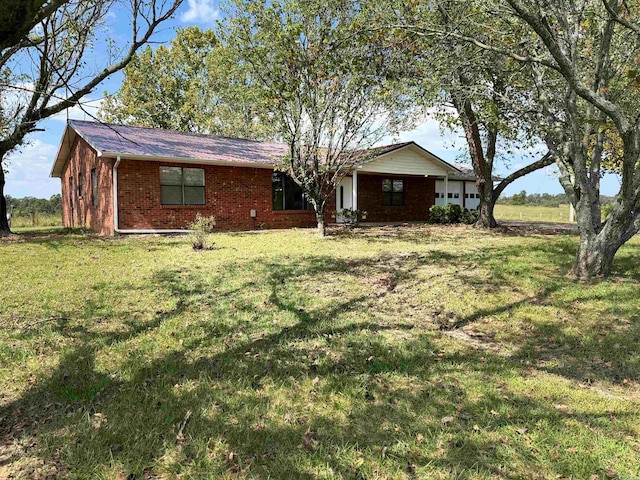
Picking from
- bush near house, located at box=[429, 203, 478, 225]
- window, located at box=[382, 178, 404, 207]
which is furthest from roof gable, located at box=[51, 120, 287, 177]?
bush near house, located at box=[429, 203, 478, 225]

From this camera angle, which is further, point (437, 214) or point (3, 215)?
point (437, 214)

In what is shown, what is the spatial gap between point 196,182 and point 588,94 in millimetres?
12159

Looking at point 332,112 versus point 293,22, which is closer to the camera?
point 293,22

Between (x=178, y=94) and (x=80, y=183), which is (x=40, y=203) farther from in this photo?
(x=80, y=183)

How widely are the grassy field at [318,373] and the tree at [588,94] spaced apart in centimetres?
89

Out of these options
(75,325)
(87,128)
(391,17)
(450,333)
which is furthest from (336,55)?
(87,128)

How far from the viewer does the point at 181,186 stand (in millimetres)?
14633

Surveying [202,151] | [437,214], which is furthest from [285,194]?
[437,214]

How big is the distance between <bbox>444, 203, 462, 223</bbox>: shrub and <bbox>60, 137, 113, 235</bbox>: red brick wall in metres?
14.3

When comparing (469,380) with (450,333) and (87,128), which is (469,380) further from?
(87,128)

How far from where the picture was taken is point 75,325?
5.13 metres

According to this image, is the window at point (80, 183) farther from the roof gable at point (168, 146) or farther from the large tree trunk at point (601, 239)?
the large tree trunk at point (601, 239)

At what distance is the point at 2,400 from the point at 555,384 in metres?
4.76

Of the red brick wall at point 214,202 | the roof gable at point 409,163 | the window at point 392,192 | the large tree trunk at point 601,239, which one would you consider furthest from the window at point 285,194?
the large tree trunk at point 601,239
